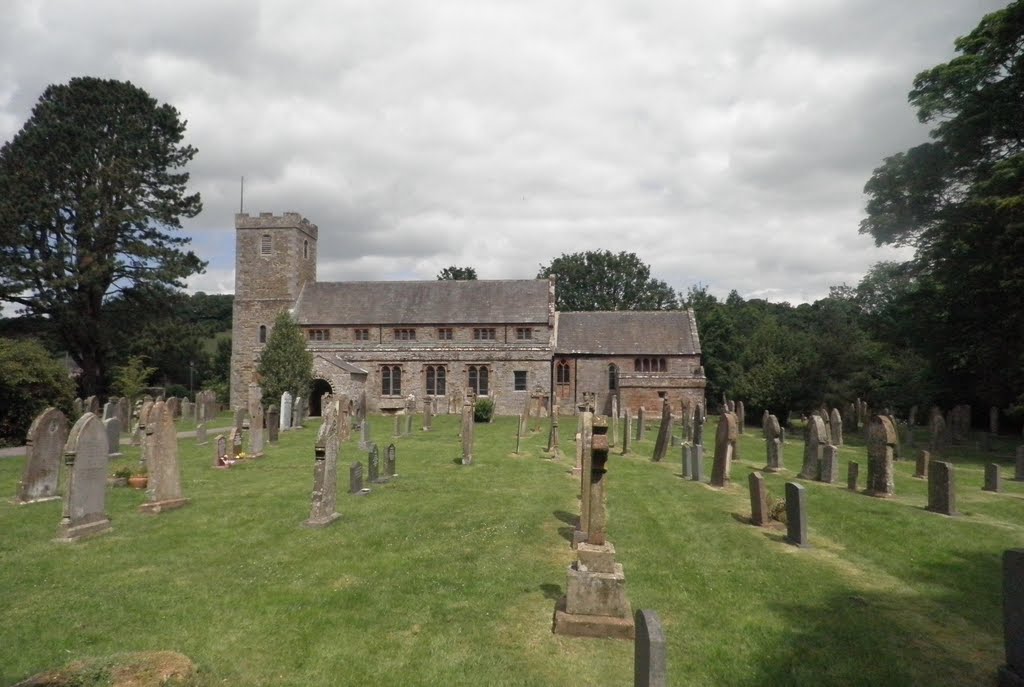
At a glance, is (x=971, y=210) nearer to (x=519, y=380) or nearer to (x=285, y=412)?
(x=519, y=380)

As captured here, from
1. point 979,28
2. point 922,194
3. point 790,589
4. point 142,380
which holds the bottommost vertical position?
point 790,589

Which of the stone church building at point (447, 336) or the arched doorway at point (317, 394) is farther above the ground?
the stone church building at point (447, 336)

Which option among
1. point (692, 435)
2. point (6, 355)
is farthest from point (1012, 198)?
point (6, 355)

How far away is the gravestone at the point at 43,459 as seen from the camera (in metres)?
11.5

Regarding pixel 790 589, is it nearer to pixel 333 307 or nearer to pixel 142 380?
pixel 142 380

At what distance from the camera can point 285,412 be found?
27234mm

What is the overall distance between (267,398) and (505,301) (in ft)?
59.0

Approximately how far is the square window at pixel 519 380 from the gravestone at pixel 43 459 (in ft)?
94.8

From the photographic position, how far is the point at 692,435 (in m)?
21.2

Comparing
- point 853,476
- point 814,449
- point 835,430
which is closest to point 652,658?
point 853,476

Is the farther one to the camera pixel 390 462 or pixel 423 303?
pixel 423 303

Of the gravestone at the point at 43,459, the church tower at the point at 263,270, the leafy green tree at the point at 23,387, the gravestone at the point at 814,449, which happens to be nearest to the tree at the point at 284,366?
the leafy green tree at the point at 23,387

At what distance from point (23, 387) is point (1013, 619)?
25336mm

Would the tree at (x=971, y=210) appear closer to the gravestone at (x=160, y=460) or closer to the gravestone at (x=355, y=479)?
the gravestone at (x=355, y=479)
